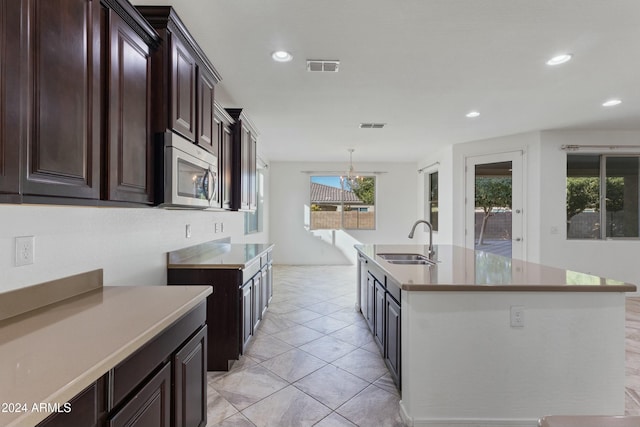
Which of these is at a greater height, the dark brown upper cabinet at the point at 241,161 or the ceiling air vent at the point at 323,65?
the ceiling air vent at the point at 323,65

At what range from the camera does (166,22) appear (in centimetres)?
177

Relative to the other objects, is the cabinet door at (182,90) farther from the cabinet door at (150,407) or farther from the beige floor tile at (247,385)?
the beige floor tile at (247,385)

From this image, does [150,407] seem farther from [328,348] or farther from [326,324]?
[326,324]

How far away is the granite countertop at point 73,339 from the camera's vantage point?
760mm

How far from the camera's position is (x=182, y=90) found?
1.94 m

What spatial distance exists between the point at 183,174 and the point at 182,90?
53 centimetres

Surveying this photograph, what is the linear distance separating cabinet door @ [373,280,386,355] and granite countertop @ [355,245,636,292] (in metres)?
0.26

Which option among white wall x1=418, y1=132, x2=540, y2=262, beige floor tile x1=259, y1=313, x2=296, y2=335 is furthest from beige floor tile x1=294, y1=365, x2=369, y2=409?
white wall x1=418, y1=132, x2=540, y2=262

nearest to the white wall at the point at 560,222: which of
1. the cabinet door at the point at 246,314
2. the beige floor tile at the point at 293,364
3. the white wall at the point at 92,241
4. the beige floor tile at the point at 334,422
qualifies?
the beige floor tile at the point at 293,364

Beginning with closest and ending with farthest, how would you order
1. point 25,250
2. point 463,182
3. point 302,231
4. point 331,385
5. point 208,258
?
point 25,250 → point 331,385 → point 208,258 → point 463,182 → point 302,231

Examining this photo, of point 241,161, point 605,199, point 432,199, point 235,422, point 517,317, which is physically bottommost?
point 235,422

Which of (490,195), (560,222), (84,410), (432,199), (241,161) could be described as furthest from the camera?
(432,199)

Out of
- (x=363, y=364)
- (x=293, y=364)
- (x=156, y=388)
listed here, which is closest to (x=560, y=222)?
(x=363, y=364)

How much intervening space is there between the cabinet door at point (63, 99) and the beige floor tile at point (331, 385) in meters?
1.85
